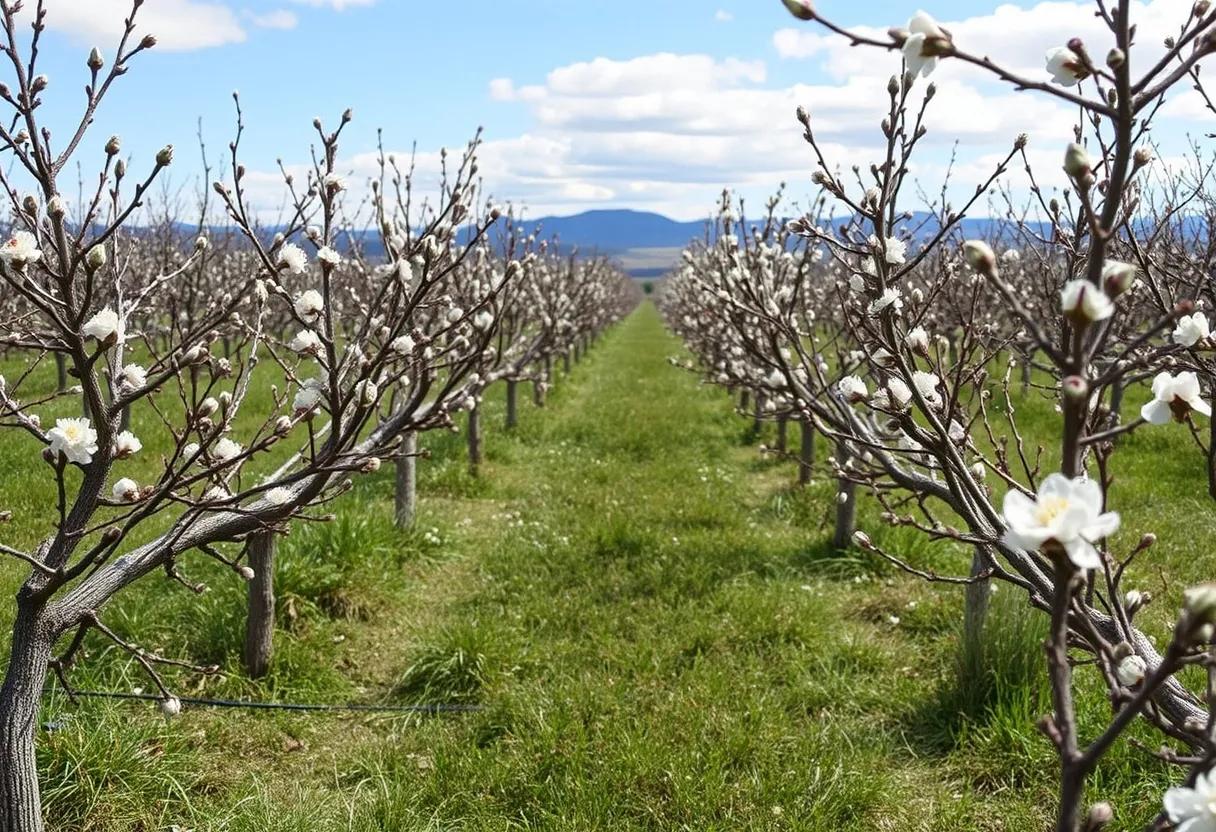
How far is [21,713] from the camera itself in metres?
2.87

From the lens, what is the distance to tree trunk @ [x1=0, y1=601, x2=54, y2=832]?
285 cm

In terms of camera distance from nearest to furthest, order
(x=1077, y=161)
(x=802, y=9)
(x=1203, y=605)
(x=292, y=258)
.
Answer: (x=1203, y=605)
(x=1077, y=161)
(x=802, y=9)
(x=292, y=258)

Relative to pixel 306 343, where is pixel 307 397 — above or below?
below

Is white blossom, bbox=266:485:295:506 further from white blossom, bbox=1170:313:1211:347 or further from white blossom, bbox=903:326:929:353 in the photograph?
white blossom, bbox=1170:313:1211:347

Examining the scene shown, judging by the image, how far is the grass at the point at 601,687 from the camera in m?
3.85

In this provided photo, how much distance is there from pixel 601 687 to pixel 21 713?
2753 mm

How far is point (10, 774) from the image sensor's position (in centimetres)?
288

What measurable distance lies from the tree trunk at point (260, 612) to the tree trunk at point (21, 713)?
6.55 ft

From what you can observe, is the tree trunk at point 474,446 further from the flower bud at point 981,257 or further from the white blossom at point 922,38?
the flower bud at point 981,257

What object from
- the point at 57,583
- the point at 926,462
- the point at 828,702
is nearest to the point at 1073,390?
the point at 926,462

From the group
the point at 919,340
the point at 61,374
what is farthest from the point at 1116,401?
the point at 61,374

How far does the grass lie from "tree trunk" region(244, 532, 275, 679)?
0.34 ft

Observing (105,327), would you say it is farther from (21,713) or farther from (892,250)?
(892,250)

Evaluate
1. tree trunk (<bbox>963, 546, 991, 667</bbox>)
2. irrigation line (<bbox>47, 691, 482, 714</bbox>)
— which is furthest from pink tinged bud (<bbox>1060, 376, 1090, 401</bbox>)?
irrigation line (<bbox>47, 691, 482, 714</bbox>)
